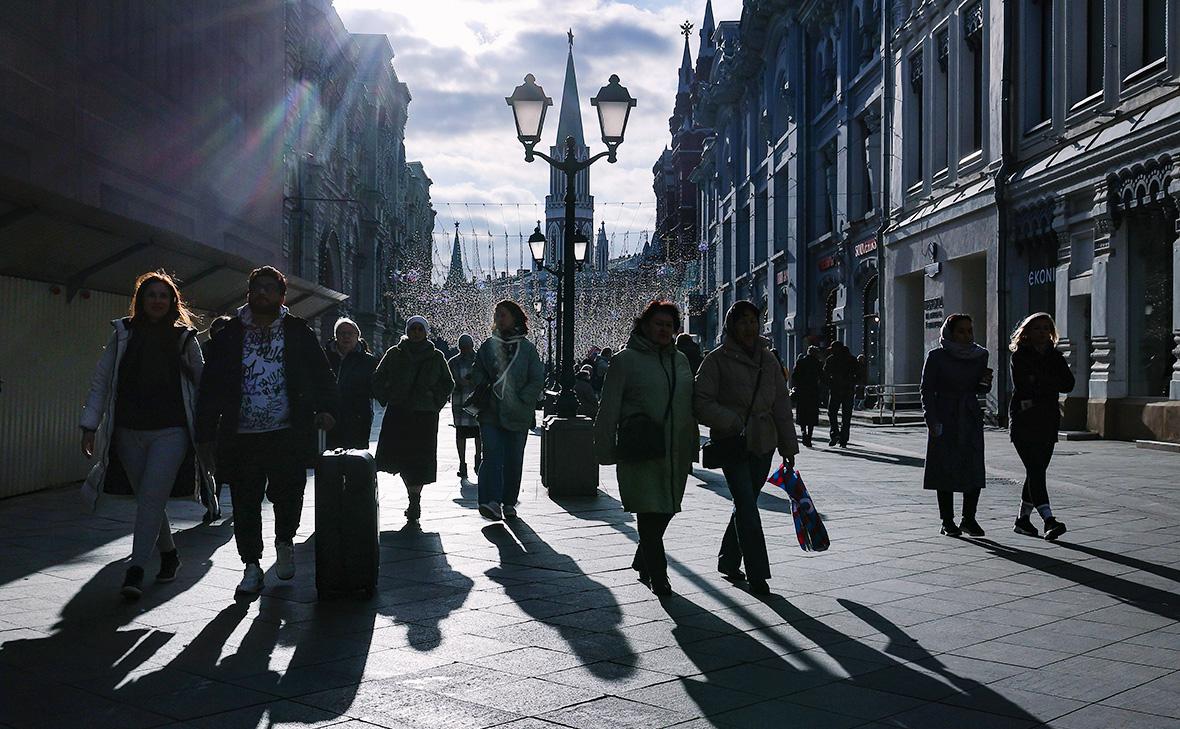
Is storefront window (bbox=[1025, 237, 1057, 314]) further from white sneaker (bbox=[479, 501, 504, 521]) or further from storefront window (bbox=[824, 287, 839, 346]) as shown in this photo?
storefront window (bbox=[824, 287, 839, 346])

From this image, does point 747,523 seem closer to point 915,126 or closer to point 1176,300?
point 1176,300

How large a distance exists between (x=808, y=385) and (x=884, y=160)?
40.1 feet

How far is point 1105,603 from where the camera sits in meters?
6.56

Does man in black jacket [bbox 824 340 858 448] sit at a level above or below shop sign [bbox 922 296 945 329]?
below

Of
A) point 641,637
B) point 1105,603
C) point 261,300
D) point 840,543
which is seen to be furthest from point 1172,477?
point 261,300

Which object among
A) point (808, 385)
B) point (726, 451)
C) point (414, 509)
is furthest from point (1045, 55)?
point (726, 451)

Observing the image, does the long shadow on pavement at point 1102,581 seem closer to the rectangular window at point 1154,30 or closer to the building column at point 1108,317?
the building column at point 1108,317

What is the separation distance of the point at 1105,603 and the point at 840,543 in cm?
248

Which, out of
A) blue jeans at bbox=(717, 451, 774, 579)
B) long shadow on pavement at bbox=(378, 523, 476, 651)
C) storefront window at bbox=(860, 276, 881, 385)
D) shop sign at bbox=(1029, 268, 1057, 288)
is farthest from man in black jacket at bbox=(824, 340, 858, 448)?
blue jeans at bbox=(717, 451, 774, 579)

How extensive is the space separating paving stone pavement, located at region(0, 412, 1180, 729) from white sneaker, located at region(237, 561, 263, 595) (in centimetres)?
7

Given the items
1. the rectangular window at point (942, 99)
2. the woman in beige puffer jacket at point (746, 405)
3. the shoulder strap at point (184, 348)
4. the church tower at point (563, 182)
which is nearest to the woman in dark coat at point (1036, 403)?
the woman in beige puffer jacket at point (746, 405)

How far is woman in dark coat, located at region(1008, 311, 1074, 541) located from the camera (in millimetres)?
9148

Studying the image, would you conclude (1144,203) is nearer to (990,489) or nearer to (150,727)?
(990,489)

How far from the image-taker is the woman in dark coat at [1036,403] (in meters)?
9.15
